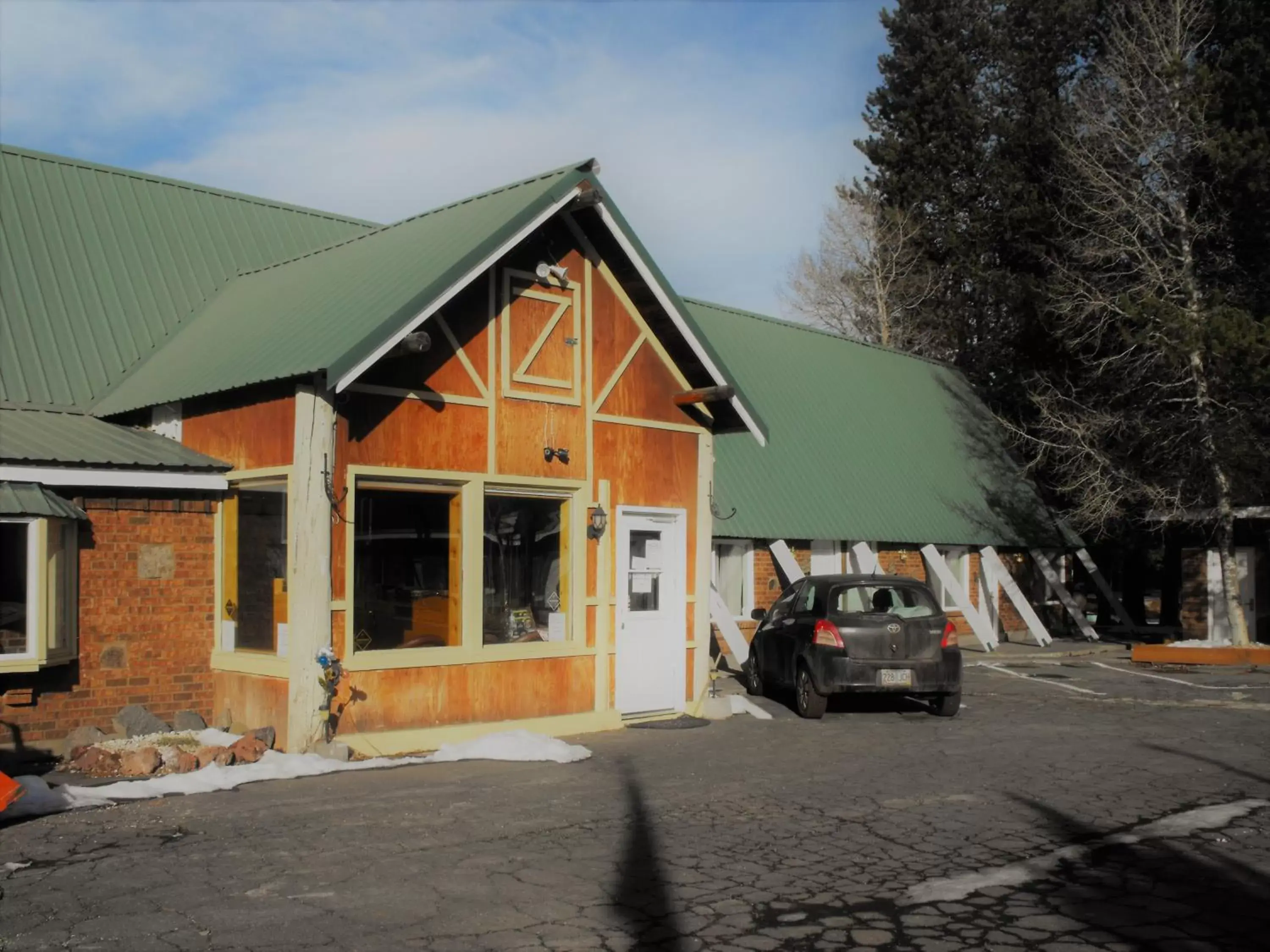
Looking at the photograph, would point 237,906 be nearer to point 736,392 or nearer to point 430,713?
point 430,713

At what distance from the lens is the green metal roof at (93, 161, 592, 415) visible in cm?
1176

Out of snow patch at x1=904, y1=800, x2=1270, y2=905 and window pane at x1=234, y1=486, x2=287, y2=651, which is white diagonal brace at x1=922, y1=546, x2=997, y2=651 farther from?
window pane at x1=234, y1=486, x2=287, y2=651

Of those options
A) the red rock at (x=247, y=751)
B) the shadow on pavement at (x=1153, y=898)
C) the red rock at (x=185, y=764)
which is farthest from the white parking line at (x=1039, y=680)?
the red rock at (x=185, y=764)

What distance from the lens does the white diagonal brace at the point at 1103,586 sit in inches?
1174

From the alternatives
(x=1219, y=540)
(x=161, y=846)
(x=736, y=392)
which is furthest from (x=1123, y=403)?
(x=161, y=846)

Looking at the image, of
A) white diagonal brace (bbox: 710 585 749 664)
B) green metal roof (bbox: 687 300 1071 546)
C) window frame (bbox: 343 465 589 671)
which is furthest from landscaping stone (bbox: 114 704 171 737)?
green metal roof (bbox: 687 300 1071 546)

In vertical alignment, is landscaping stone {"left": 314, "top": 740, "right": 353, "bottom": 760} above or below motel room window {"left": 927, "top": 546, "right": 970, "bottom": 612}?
below

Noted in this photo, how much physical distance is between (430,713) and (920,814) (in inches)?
201

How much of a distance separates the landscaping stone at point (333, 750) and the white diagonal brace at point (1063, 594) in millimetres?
20793

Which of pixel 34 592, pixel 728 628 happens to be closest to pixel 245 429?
pixel 34 592

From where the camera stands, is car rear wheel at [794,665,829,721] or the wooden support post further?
car rear wheel at [794,665,829,721]

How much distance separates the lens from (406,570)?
1257cm

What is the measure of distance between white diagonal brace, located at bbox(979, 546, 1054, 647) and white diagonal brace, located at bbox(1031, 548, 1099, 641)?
7.42 ft

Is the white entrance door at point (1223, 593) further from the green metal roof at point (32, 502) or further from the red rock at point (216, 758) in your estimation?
the green metal roof at point (32, 502)
